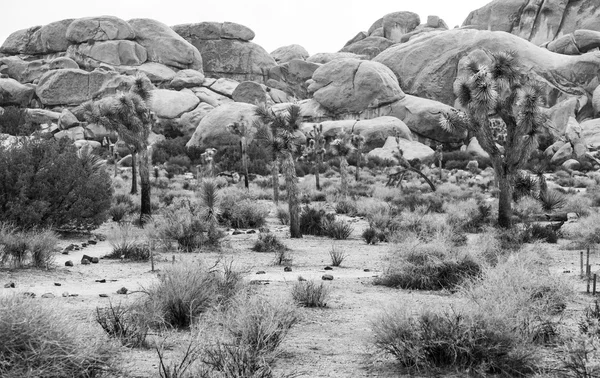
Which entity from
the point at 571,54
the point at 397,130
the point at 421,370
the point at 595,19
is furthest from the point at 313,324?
the point at 595,19

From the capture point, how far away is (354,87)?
67.6m

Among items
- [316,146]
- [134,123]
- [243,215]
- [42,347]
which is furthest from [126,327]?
[316,146]

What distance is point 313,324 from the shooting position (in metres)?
8.59

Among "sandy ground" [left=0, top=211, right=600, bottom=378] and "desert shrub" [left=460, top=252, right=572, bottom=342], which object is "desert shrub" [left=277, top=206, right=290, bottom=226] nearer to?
"sandy ground" [left=0, top=211, right=600, bottom=378]

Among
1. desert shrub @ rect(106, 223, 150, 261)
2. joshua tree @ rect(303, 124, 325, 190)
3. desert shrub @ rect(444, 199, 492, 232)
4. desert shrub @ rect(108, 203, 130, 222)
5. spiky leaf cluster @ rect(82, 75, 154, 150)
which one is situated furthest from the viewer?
joshua tree @ rect(303, 124, 325, 190)

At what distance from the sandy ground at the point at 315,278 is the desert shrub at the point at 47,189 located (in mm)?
1069

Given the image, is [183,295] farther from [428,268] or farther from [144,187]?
[144,187]

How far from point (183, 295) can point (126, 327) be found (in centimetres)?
122

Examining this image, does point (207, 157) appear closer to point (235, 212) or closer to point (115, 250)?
point (235, 212)

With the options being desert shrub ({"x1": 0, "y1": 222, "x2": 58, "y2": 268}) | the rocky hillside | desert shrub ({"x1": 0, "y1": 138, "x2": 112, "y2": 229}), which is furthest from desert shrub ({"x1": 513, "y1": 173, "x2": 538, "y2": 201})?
the rocky hillside

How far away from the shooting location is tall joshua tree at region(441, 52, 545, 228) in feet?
69.7

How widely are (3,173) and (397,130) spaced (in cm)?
4445

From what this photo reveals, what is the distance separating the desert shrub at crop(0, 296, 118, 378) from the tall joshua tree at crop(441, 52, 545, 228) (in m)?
17.7

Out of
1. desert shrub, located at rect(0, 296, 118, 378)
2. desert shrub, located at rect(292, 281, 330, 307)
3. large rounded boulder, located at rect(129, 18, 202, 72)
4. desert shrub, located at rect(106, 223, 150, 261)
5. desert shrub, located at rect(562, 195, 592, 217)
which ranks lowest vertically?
desert shrub, located at rect(562, 195, 592, 217)
